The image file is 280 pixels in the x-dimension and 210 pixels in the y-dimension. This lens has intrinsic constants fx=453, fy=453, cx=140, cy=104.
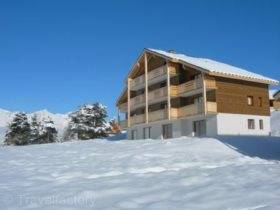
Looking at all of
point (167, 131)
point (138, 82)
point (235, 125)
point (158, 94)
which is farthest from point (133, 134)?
point (235, 125)

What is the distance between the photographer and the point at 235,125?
39.3 m

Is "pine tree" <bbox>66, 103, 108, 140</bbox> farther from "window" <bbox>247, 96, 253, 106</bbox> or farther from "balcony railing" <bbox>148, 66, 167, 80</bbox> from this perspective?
"window" <bbox>247, 96, 253, 106</bbox>

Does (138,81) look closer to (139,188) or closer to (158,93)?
(158,93)

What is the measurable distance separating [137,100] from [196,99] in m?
8.97

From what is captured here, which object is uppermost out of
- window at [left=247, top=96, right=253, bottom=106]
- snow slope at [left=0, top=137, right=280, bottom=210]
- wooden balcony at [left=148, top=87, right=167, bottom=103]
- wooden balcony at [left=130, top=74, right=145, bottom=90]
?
wooden balcony at [left=130, top=74, right=145, bottom=90]

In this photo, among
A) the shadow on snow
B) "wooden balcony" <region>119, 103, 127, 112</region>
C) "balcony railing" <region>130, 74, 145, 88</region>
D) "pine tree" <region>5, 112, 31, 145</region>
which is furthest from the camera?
"pine tree" <region>5, 112, 31, 145</region>

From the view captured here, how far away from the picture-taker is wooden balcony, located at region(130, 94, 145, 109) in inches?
1869

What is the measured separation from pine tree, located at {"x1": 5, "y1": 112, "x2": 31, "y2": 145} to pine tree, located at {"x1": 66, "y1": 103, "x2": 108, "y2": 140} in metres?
6.88

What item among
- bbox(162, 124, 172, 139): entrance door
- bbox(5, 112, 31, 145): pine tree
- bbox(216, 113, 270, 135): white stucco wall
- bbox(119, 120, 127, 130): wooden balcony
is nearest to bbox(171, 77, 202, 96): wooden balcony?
bbox(216, 113, 270, 135): white stucco wall

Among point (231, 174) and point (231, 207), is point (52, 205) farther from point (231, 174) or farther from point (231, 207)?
point (231, 174)

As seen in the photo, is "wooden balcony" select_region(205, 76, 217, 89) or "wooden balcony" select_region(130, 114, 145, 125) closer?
"wooden balcony" select_region(205, 76, 217, 89)

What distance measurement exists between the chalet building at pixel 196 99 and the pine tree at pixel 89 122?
22385 millimetres

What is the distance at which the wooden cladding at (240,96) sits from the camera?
3916 cm

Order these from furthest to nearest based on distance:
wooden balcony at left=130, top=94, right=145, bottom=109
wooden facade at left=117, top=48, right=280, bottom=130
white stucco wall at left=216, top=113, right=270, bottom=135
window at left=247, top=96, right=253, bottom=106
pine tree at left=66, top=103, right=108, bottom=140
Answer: pine tree at left=66, top=103, right=108, bottom=140 < wooden balcony at left=130, top=94, right=145, bottom=109 < window at left=247, top=96, right=253, bottom=106 < wooden facade at left=117, top=48, right=280, bottom=130 < white stucco wall at left=216, top=113, right=270, bottom=135
